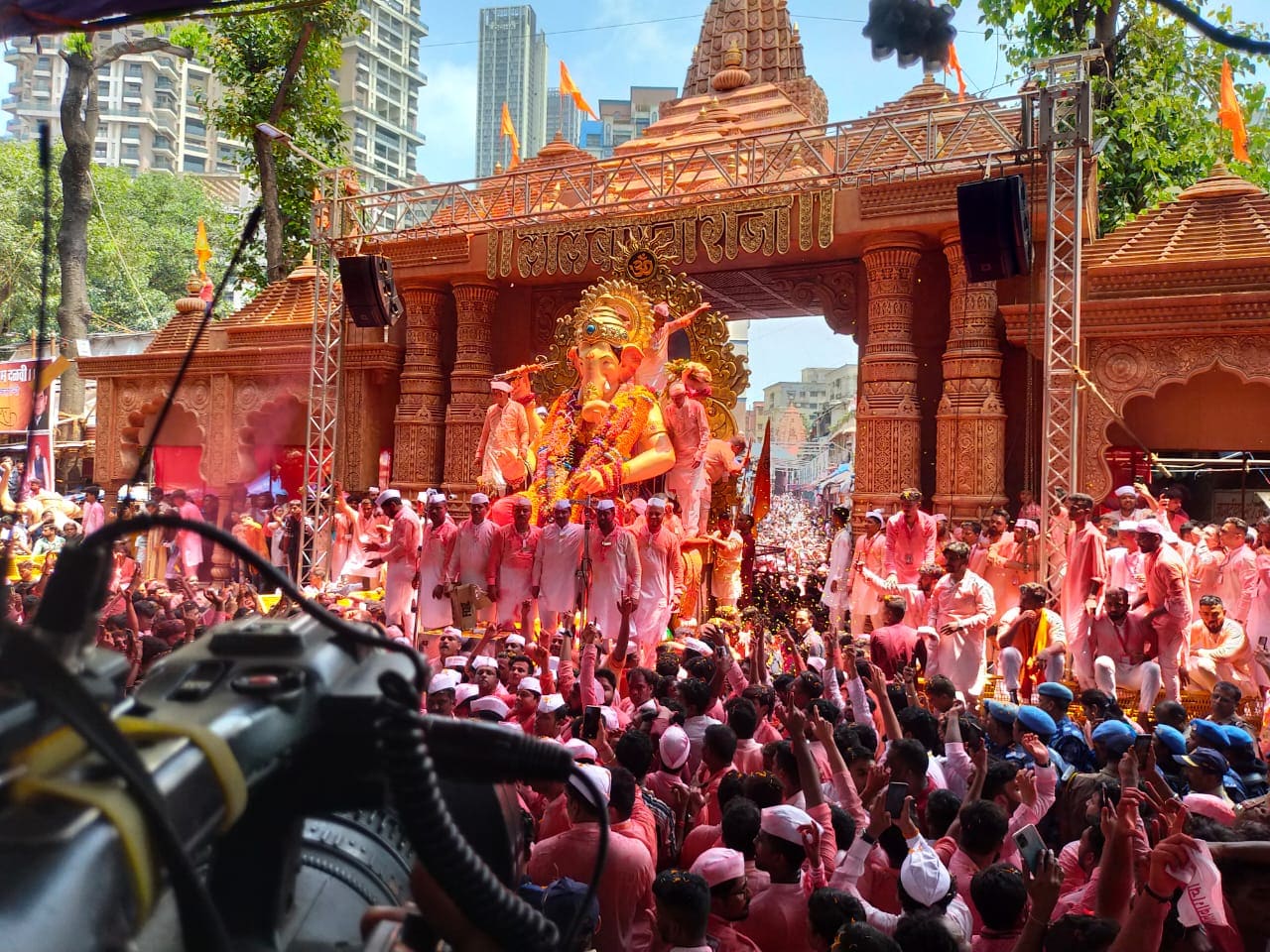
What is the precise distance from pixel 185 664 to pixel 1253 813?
10.4 feet

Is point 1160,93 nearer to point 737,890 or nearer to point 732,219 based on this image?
point 732,219

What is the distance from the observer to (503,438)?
1174 cm

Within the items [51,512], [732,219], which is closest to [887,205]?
[732,219]

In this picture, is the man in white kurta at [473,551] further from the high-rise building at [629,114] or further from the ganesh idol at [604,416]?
the high-rise building at [629,114]

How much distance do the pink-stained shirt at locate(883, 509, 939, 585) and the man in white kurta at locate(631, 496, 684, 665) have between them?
7.26 ft

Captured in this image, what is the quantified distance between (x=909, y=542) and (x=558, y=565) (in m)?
3.34

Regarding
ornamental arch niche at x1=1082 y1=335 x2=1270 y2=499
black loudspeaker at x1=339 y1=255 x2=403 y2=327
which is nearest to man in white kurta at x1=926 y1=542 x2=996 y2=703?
ornamental arch niche at x1=1082 y1=335 x2=1270 y2=499

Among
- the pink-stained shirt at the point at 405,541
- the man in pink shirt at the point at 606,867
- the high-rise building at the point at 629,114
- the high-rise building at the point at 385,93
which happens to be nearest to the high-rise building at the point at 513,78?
the high-rise building at the point at 629,114

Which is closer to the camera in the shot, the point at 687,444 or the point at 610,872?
the point at 610,872

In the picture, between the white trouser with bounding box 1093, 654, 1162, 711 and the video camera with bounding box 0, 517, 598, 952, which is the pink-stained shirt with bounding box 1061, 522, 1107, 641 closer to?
the white trouser with bounding box 1093, 654, 1162, 711

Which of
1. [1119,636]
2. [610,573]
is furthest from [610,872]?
Result: [610,573]

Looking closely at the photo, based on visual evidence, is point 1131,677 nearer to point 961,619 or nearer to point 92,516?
point 961,619

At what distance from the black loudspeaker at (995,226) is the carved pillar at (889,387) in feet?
6.16

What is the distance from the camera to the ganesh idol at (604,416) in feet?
35.2
